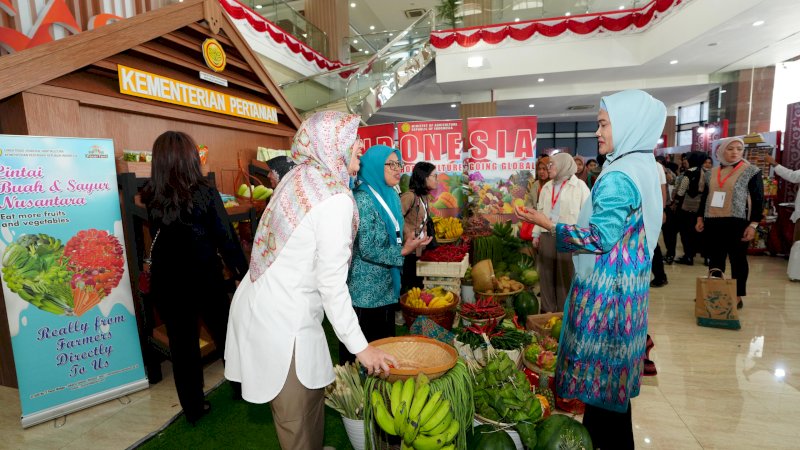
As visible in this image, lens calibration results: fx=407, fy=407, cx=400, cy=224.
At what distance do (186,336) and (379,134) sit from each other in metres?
4.26

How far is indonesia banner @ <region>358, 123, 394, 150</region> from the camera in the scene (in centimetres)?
599

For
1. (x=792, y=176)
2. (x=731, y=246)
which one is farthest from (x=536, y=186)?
(x=792, y=176)

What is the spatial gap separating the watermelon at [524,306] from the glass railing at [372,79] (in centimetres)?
666

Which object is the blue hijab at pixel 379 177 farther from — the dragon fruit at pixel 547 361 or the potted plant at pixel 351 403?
the dragon fruit at pixel 547 361

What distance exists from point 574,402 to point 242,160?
163 inches

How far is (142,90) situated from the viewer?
326 cm

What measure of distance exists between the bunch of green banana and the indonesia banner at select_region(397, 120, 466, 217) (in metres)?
4.56

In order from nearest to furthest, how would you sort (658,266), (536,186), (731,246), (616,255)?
1. (616,255)
2. (731,246)
3. (658,266)
4. (536,186)

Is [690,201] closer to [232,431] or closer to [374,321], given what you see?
[374,321]

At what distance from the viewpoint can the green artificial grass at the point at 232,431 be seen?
233 cm

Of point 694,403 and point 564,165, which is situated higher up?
point 564,165

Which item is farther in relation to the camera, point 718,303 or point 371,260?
point 718,303

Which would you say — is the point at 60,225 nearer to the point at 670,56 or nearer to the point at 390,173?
the point at 390,173

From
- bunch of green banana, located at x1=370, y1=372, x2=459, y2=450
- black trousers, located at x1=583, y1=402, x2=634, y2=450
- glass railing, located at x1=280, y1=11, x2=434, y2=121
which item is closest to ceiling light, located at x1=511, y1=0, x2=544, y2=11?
glass railing, located at x1=280, y1=11, x2=434, y2=121
